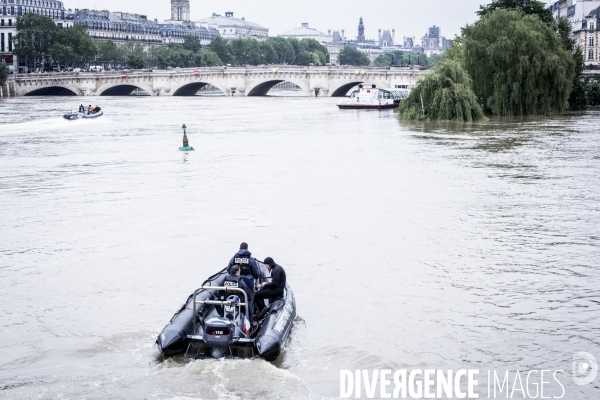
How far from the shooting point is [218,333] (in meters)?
12.0

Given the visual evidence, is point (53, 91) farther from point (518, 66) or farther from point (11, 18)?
point (518, 66)

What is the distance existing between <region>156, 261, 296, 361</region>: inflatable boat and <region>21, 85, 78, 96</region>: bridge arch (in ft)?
294

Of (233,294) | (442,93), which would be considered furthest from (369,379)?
(442,93)

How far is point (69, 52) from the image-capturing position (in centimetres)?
11262

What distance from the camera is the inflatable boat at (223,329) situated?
12.1 metres

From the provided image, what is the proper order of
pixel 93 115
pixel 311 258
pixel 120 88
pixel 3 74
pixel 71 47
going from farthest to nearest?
pixel 71 47 → pixel 120 88 → pixel 3 74 → pixel 93 115 → pixel 311 258

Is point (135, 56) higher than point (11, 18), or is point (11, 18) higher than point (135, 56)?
point (11, 18)

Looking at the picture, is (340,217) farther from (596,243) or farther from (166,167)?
(166,167)

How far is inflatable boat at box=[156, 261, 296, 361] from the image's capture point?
12.1 meters

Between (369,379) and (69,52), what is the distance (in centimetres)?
10643

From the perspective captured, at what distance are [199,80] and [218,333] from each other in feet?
292

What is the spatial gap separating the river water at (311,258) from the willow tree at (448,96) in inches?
430

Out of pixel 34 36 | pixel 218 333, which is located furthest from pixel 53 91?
pixel 218 333

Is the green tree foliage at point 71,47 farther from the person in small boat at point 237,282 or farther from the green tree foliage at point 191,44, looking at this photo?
the person in small boat at point 237,282
